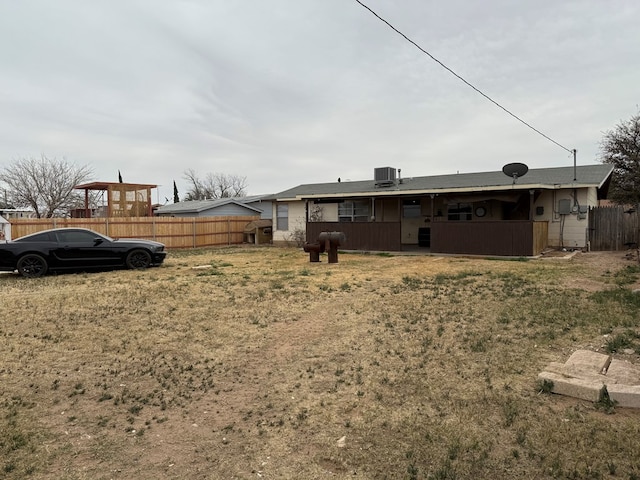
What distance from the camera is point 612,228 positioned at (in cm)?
1575

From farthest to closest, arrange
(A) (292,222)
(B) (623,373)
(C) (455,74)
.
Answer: (A) (292,222)
(C) (455,74)
(B) (623,373)

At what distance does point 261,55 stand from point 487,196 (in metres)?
9.79

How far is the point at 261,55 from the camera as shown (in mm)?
11297

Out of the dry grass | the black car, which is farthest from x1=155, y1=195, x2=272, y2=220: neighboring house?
the dry grass

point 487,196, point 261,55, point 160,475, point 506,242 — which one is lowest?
point 160,475

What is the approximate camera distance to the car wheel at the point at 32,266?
10.6 metres

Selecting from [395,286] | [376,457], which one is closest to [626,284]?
[395,286]

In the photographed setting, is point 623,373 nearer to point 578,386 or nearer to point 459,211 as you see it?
point 578,386

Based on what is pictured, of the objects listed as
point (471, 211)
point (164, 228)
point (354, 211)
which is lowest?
point (164, 228)

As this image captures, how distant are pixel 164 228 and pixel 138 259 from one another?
370 inches

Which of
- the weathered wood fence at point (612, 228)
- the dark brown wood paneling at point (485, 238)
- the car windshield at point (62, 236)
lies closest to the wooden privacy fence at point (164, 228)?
the car windshield at point (62, 236)

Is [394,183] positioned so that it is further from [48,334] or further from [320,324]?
[48,334]

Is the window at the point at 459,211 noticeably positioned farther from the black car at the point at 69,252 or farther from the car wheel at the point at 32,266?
the car wheel at the point at 32,266

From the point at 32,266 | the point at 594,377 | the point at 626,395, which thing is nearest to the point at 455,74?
the point at 594,377
